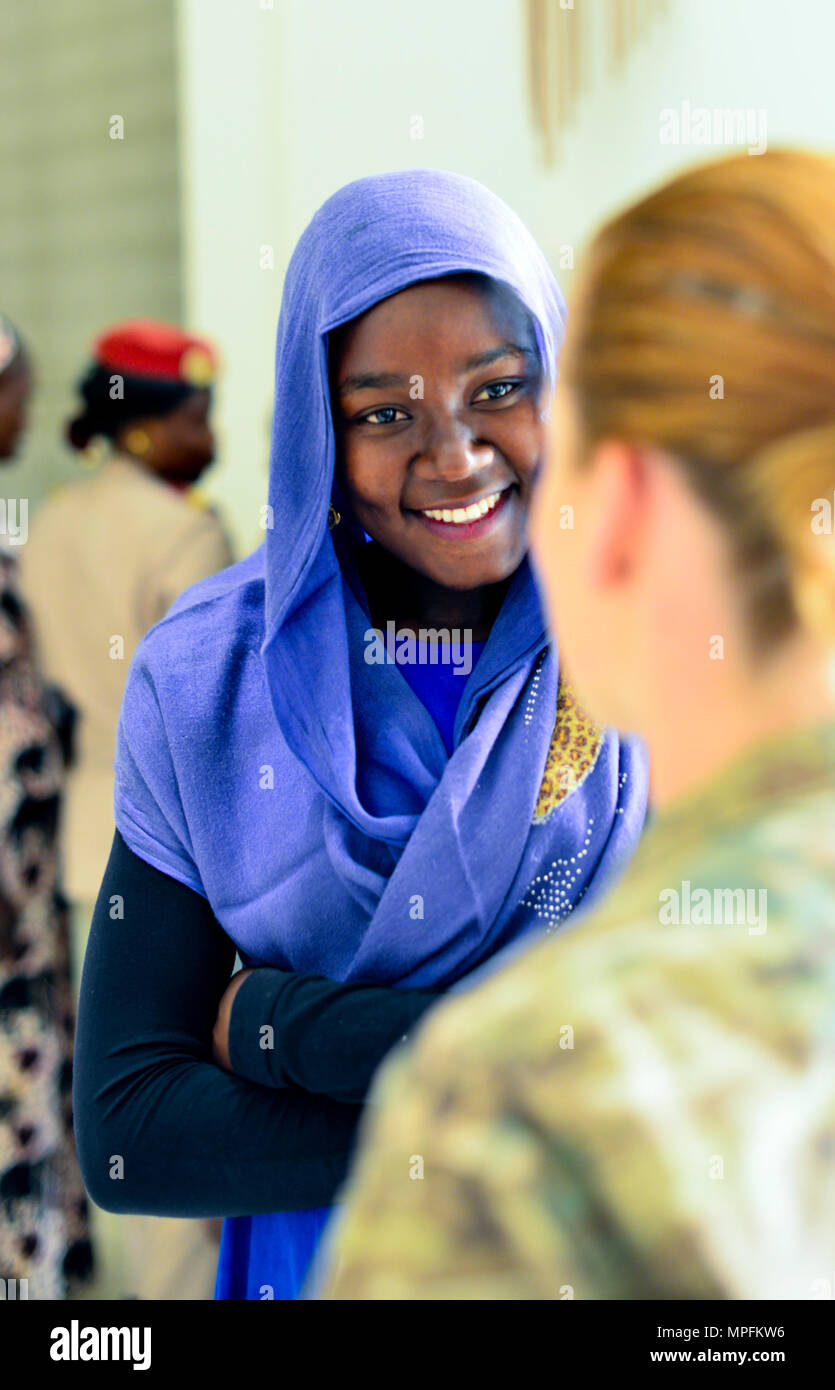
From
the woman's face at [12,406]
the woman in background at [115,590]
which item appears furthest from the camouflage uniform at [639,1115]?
the woman's face at [12,406]

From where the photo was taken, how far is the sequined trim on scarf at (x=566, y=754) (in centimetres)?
104

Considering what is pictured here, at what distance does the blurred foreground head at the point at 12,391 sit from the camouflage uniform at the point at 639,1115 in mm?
2358

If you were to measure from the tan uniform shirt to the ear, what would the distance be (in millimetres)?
1910

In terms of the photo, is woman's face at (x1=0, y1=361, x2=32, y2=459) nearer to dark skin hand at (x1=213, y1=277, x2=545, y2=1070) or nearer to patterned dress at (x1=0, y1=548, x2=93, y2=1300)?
patterned dress at (x1=0, y1=548, x2=93, y2=1300)

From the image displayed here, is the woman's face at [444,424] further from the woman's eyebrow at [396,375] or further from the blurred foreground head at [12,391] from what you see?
the blurred foreground head at [12,391]

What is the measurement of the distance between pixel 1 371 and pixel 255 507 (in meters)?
1.28

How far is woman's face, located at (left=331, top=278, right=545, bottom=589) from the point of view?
0.99 metres

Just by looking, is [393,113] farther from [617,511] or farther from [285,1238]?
[617,511]

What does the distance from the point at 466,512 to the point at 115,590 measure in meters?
1.65

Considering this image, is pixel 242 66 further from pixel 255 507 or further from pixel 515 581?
pixel 515 581

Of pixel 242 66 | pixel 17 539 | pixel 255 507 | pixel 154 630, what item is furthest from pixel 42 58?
pixel 154 630

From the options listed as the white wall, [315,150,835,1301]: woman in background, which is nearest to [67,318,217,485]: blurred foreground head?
the white wall

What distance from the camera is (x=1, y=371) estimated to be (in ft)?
8.66

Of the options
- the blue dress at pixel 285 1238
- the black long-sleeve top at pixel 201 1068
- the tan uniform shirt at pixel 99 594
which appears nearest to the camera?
the black long-sleeve top at pixel 201 1068
